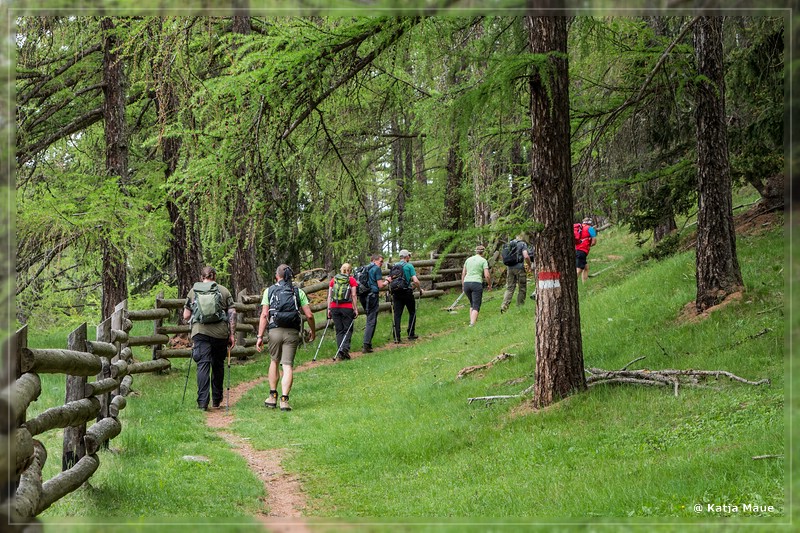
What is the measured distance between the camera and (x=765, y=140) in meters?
12.8

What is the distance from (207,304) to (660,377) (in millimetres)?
6386

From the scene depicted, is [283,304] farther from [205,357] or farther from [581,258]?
[581,258]

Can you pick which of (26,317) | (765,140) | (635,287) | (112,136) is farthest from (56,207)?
(765,140)

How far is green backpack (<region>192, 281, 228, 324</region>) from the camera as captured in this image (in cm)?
1117

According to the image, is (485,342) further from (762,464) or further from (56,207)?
(762,464)

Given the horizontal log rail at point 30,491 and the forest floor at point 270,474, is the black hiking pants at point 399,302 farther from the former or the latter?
the horizontal log rail at point 30,491

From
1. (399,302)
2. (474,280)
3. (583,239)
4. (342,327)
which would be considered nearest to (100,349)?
(342,327)

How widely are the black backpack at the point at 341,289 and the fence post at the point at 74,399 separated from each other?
970 centimetres

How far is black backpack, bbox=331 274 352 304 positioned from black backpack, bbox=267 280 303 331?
14.9ft

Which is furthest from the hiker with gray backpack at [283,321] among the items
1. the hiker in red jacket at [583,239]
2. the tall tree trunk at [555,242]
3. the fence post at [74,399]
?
the hiker in red jacket at [583,239]

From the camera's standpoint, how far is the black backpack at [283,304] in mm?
11367

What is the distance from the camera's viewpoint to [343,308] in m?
16.6

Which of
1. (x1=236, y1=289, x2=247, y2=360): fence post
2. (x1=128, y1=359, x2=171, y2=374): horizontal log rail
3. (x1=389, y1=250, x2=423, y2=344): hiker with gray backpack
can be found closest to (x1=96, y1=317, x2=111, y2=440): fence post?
(x1=128, y1=359, x2=171, y2=374): horizontal log rail

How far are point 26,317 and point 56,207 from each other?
124 inches
